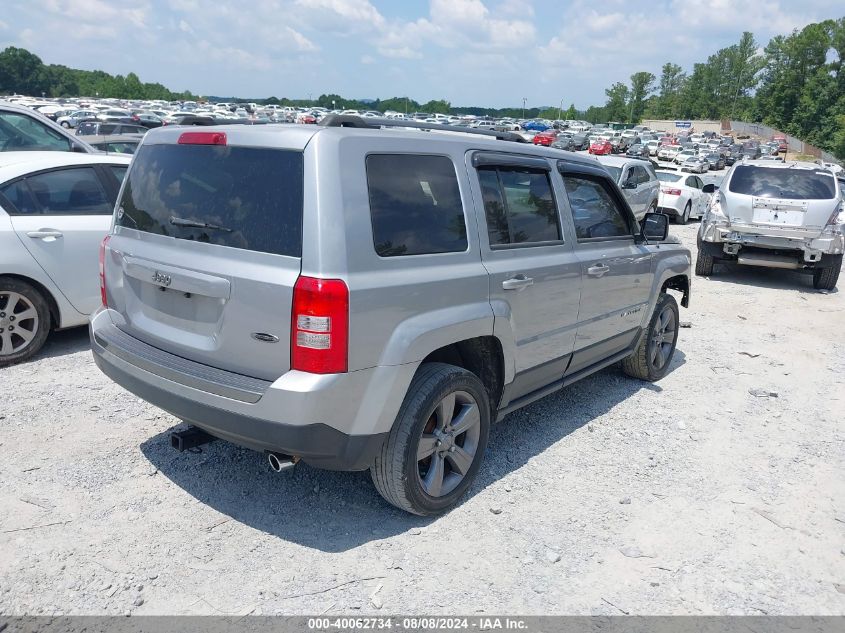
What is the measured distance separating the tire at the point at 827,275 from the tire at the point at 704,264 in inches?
58.7

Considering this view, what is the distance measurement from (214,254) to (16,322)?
3282 millimetres

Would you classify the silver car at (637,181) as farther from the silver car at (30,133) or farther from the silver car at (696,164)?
the silver car at (696,164)

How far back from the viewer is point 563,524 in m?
3.66

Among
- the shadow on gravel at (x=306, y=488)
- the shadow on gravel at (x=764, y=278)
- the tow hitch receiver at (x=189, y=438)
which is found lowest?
the shadow on gravel at (x=306, y=488)

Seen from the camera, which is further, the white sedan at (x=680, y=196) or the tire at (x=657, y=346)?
the white sedan at (x=680, y=196)

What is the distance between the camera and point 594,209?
483 cm

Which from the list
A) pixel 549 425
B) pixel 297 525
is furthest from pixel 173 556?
pixel 549 425

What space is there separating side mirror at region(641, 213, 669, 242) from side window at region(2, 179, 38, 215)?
16.4ft

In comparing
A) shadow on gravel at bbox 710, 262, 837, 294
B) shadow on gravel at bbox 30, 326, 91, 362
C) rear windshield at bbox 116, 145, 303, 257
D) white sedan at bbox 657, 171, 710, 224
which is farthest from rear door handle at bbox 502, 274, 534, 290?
white sedan at bbox 657, 171, 710, 224

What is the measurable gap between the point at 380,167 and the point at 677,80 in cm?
16586

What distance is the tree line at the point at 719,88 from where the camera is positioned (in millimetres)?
92188

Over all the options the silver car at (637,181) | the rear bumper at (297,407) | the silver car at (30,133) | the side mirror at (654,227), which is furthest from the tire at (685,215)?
the rear bumper at (297,407)

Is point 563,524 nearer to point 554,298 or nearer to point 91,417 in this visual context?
point 554,298

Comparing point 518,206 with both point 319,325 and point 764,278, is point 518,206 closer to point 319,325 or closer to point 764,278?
point 319,325
